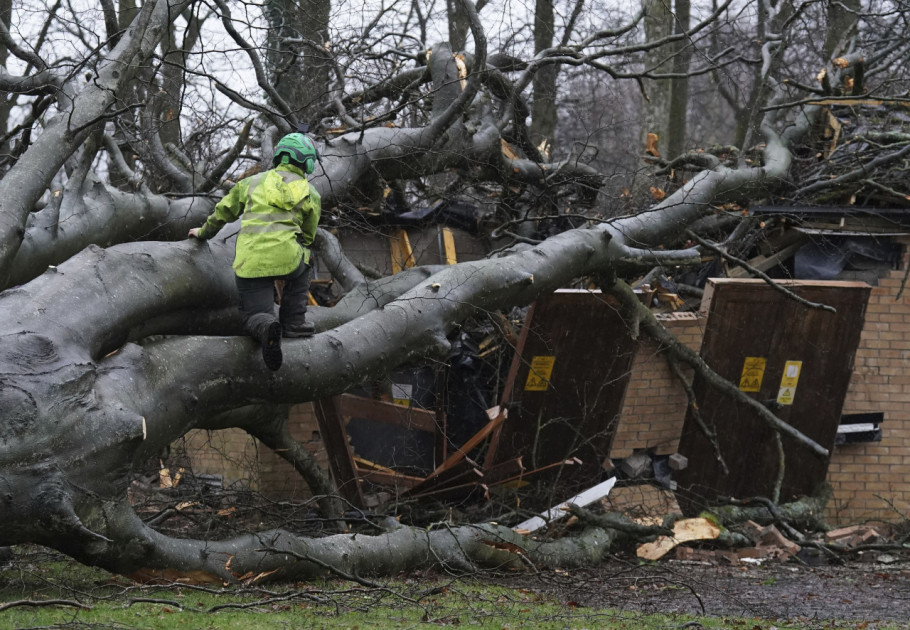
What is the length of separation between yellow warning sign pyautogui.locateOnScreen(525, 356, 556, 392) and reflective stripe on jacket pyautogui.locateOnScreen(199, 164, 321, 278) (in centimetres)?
373

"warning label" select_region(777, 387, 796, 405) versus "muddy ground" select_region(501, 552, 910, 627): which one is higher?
"warning label" select_region(777, 387, 796, 405)

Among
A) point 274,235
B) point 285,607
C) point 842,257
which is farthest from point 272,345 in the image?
point 842,257

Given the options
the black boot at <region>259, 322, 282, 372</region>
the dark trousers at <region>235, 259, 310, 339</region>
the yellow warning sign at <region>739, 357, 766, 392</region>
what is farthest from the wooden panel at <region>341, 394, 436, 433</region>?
the black boot at <region>259, 322, 282, 372</region>

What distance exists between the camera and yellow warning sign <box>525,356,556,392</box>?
880 centimetres

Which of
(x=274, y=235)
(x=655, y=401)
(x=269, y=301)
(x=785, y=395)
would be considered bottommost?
(x=655, y=401)

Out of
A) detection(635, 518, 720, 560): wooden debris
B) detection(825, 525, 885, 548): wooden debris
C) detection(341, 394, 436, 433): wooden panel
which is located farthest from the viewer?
detection(341, 394, 436, 433): wooden panel

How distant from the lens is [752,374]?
9672 mm

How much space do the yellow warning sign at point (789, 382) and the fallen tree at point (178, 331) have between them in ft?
7.19

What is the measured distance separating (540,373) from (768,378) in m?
2.53

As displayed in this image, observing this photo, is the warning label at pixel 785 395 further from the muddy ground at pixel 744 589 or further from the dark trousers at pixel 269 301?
the dark trousers at pixel 269 301

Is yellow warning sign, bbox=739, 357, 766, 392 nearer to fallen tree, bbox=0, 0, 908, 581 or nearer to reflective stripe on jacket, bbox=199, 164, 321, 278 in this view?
fallen tree, bbox=0, 0, 908, 581

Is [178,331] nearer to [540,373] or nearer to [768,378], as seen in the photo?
[540,373]

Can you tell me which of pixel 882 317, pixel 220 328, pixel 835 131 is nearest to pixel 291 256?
pixel 220 328

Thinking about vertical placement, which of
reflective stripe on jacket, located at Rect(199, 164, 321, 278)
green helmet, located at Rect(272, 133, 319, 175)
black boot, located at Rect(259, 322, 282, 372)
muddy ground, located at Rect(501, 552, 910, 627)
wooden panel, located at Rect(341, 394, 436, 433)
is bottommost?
muddy ground, located at Rect(501, 552, 910, 627)
